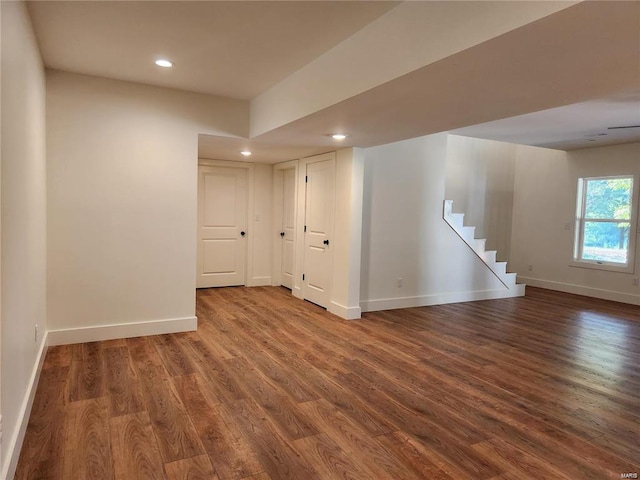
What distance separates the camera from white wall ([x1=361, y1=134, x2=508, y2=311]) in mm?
5156

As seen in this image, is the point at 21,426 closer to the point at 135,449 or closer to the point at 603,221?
the point at 135,449

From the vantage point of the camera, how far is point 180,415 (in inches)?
98.0

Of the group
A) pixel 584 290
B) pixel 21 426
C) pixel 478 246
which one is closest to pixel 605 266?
pixel 584 290

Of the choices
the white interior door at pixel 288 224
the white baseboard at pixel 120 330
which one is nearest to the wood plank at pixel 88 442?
the white baseboard at pixel 120 330

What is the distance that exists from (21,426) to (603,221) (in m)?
7.63

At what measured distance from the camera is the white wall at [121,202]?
140 inches

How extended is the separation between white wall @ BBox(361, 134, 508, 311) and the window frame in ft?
7.46

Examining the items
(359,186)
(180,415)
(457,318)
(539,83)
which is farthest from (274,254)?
(539,83)

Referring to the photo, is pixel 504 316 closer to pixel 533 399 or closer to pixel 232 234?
pixel 533 399

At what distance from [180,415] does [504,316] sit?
13.9 feet

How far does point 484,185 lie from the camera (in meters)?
7.30

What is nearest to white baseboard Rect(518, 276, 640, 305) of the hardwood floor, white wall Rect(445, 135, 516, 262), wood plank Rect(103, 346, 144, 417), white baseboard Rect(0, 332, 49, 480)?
white wall Rect(445, 135, 516, 262)

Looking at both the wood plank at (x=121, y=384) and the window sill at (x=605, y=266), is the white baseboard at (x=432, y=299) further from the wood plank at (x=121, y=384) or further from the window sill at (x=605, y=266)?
the wood plank at (x=121, y=384)

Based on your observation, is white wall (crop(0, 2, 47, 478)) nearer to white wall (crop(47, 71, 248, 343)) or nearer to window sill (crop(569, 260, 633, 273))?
white wall (crop(47, 71, 248, 343))
